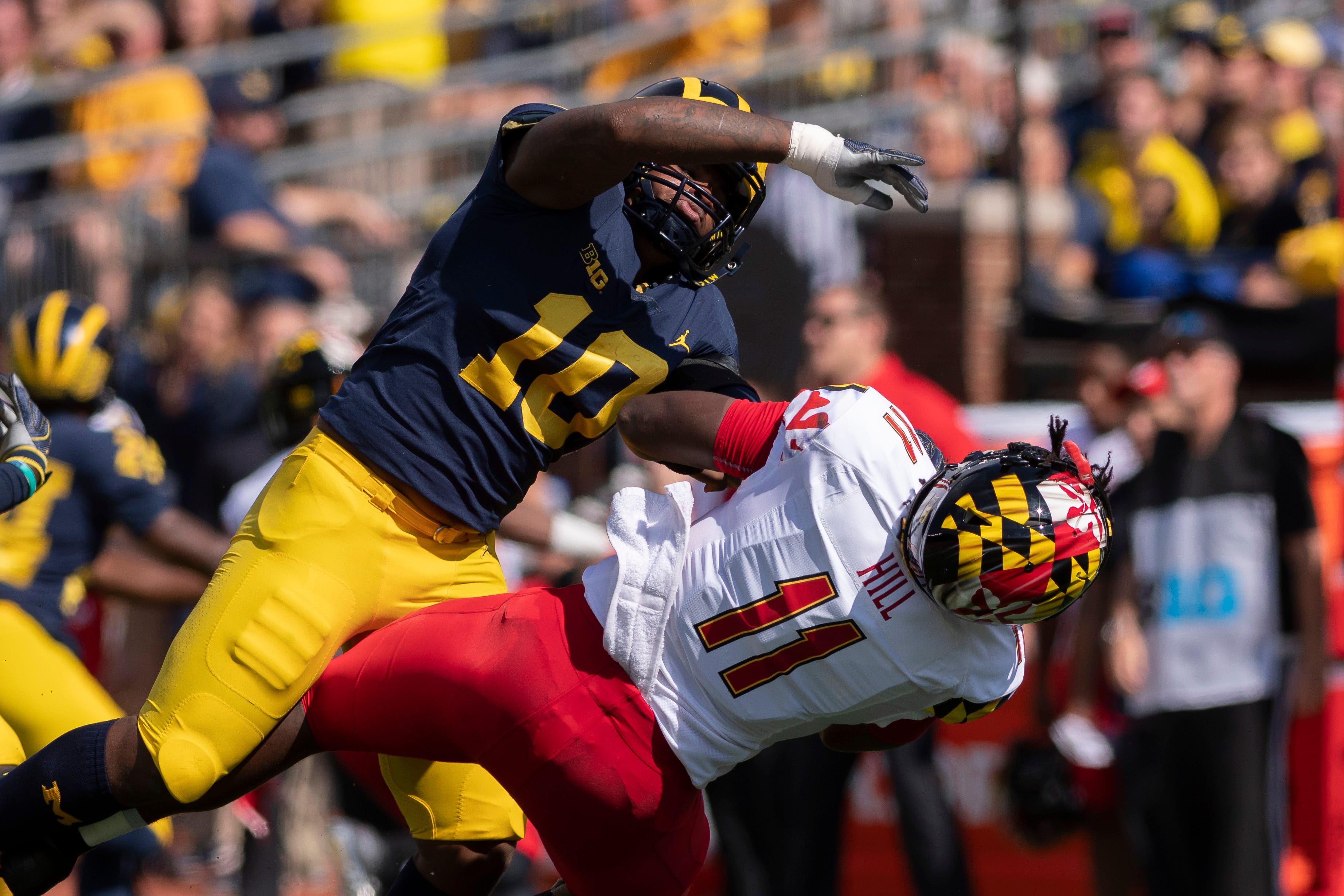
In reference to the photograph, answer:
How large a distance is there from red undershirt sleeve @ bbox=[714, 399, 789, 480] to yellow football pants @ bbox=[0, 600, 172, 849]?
2.08m

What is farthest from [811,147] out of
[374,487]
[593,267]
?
[374,487]

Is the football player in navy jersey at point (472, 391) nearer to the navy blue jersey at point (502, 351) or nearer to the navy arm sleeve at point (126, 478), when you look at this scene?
the navy blue jersey at point (502, 351)

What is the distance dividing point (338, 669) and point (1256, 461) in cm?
364

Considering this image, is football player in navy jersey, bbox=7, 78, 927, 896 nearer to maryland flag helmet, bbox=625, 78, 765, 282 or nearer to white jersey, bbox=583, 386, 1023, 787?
maryland flag helmet, bbox=625, 78, 765, 282

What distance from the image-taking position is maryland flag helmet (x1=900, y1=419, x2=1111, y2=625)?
2801 mm

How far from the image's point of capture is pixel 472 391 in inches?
130

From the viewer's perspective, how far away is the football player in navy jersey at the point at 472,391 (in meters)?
3.12

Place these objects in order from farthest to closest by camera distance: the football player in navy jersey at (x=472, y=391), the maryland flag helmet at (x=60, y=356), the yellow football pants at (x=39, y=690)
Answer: the maryland flag helmet at (x=60, y=356) < the yellow football pants at (x=39, y=690) < the football player in navy jersey at (x=472, y=391)

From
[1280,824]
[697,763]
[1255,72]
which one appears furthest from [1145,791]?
[1255,72]

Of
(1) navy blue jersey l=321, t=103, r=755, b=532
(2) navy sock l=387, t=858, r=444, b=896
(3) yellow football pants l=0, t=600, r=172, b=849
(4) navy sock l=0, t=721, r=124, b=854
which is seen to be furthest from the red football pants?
(3) yellow football pants l=0, t=600, r=172, b=849

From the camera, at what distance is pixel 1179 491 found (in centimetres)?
568

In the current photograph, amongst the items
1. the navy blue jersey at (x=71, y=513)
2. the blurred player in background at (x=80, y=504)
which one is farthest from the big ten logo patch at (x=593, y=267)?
the navy blue jersey at (x=71, y=513)

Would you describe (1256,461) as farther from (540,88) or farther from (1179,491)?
(540,88)

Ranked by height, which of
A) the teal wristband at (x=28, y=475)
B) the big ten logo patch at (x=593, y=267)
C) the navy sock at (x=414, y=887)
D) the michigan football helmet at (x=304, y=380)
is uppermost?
the big ten logo patch at (x=593, y=267)
